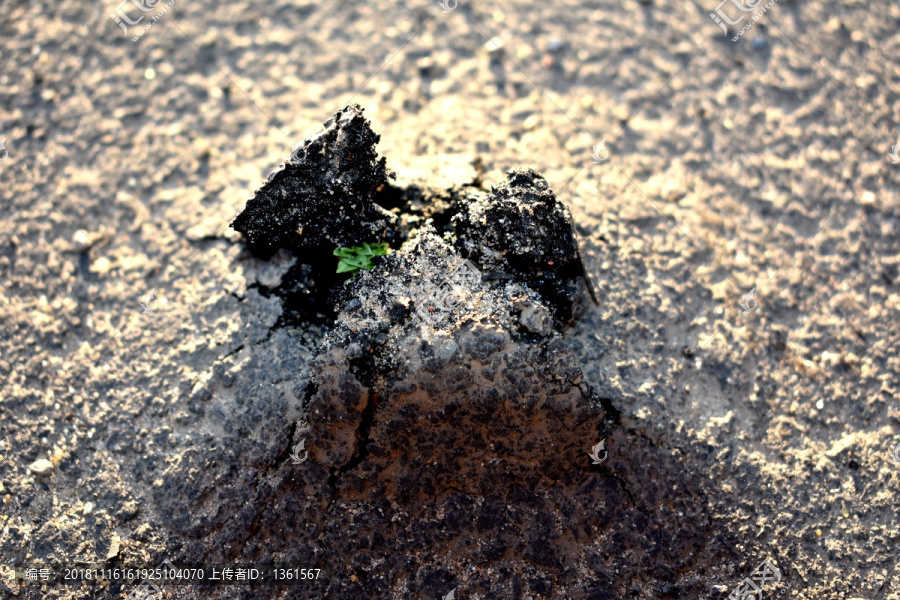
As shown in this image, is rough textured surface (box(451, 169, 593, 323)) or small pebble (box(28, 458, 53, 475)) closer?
rough textured surface (box(451, 169, 593, 323))

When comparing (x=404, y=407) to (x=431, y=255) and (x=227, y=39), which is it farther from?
(x=227, y=39)

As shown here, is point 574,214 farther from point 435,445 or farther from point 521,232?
point 435,445

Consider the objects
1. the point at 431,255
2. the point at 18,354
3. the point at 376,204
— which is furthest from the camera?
the point at 18,354

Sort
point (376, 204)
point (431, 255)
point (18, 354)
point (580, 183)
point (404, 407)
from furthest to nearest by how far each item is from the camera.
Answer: point (580, 183)
point (18, 354)
point (376, 204)
point (431, 255)
point (404, 407)

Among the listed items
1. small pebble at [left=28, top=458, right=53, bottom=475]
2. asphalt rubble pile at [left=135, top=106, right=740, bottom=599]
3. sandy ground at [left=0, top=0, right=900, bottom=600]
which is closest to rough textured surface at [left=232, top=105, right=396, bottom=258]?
asphalt rubble pile at [left=135, top=106, right=740, bottom=599]

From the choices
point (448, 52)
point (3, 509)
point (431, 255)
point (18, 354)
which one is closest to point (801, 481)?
point (431, 255)

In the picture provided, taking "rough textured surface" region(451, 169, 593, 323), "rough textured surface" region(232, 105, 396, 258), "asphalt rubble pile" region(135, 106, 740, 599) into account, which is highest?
"rough textured surface" region(232, 105, 396, 258)

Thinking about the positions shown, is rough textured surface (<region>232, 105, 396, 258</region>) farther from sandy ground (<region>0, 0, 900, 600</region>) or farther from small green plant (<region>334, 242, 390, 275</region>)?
sandy ground (<region>0, 0, 900, 600</region>)
